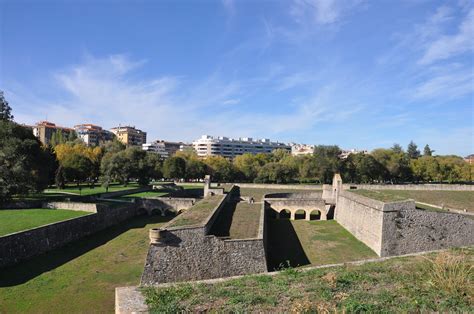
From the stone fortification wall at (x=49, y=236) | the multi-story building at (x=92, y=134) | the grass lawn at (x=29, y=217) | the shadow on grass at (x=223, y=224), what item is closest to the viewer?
the stone fortification wall at (x=49, y=236)

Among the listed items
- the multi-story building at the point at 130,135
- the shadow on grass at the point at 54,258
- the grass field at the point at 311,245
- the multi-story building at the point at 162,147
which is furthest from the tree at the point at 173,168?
the multi-story building at the point at 130,135

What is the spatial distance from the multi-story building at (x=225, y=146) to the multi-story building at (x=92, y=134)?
3246 centimetres

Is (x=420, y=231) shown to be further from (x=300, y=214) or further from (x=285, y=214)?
(x=285, y=214)

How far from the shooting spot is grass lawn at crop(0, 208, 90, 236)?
20453 millimetres

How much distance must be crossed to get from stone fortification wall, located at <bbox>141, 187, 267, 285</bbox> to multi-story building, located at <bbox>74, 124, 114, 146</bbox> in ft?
370

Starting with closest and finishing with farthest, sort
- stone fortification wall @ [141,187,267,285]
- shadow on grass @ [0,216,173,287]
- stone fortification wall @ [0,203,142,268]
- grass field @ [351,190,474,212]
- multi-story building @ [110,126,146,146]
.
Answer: stone fortification wall @ [141,187,267,285] → shadow on grass @ [0,216,173,287] → stone fortification wall @ [0,203,142,268] → grass field @ [351,190,474,212] → multi-story building @ [110,126,146,146]

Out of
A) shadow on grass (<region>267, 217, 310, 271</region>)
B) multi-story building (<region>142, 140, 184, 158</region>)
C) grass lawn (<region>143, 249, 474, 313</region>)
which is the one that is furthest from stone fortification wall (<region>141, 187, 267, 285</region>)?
multi-story building (<region>142, 140, 184, 158</region>)

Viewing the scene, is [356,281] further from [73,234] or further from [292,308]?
[73,234]

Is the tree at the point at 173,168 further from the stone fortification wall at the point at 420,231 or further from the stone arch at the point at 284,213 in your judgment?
the stone fortification wall at the point at 420,231

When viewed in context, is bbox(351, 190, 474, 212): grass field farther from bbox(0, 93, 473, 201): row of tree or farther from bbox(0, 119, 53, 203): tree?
bbox(0, 119, 53, 203): tree

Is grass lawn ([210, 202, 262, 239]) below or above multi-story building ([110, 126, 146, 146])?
below

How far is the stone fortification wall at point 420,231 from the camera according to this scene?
21016 mm

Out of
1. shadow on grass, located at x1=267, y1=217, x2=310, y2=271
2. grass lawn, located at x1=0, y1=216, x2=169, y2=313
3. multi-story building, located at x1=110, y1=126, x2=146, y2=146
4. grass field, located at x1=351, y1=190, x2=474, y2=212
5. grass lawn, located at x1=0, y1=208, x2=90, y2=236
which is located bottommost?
grass lawn, located at x1=0, y1=216, x2=169, y2=313

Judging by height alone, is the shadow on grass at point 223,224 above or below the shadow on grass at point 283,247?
above
